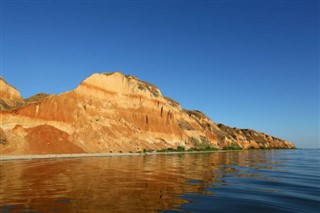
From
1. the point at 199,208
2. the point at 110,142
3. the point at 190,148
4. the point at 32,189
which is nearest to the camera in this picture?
the point at 199,208

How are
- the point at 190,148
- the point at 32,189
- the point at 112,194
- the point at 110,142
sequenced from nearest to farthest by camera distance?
the point at 112,194 < the point at 32,189 < the point at 110,142 < the point at 190,148

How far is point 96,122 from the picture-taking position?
86.8m

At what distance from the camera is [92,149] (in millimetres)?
77875

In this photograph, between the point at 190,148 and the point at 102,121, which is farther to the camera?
the point at 190,148

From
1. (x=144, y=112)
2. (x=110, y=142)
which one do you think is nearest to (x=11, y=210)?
(x=110, y=142)

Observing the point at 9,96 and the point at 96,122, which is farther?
the point at 9,96

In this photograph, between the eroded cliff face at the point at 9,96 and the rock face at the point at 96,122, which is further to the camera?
the eroded cliff face at the point at 9,96

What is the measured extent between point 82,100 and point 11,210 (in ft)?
253

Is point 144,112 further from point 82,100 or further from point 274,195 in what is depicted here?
point 274,195

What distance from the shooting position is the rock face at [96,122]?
6938 centimetres

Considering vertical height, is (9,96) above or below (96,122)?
above

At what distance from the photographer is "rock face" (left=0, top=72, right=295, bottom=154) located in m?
69.4

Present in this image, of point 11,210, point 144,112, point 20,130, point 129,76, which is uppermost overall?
point 129,76

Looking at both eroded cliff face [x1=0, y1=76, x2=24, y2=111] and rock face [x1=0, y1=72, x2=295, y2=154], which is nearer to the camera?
rock face [x1=0, y1=72, x2=295, y2=154]
